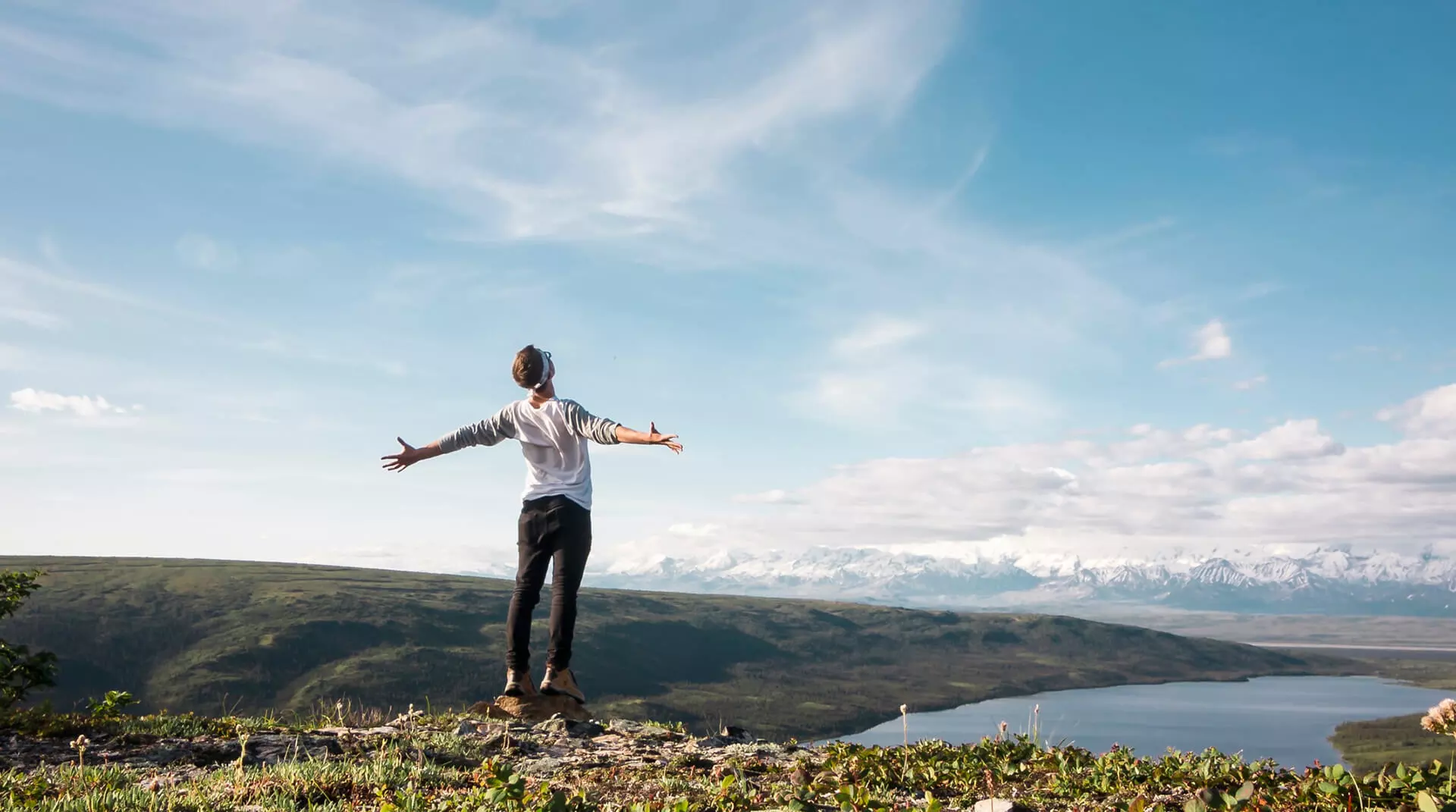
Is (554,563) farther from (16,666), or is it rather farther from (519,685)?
(16,666)

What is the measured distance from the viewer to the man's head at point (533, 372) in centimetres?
1049

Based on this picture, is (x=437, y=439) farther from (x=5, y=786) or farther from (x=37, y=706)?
(x=5, y=786)

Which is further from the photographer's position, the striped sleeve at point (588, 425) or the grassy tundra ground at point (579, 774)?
the striped sleeve at point (588, 425)

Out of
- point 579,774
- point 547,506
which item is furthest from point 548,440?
point 579,774

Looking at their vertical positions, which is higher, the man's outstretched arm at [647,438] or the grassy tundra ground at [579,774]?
the man's outstretched arm at [647,438]

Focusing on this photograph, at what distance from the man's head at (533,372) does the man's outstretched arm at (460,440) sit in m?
0.44

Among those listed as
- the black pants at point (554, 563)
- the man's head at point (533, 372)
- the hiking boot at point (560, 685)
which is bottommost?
the hiking boot at point (560, 685)

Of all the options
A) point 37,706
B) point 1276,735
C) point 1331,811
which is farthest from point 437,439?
point 1276,735

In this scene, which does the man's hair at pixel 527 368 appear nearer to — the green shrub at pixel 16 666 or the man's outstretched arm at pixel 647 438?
the man's outstretched arm at pixel 647 438

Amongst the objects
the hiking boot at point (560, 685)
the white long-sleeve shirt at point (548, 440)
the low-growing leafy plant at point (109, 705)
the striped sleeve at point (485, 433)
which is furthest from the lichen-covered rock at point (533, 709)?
the low-growing leafy plant at point (109, 705)

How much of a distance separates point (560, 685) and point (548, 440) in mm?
2794

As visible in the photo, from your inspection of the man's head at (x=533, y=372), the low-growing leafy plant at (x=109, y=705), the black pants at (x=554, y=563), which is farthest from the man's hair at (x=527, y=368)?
the low-growing leafy plant at (x=109, y=705)

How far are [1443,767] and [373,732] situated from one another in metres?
8.30

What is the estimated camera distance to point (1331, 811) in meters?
5.27
